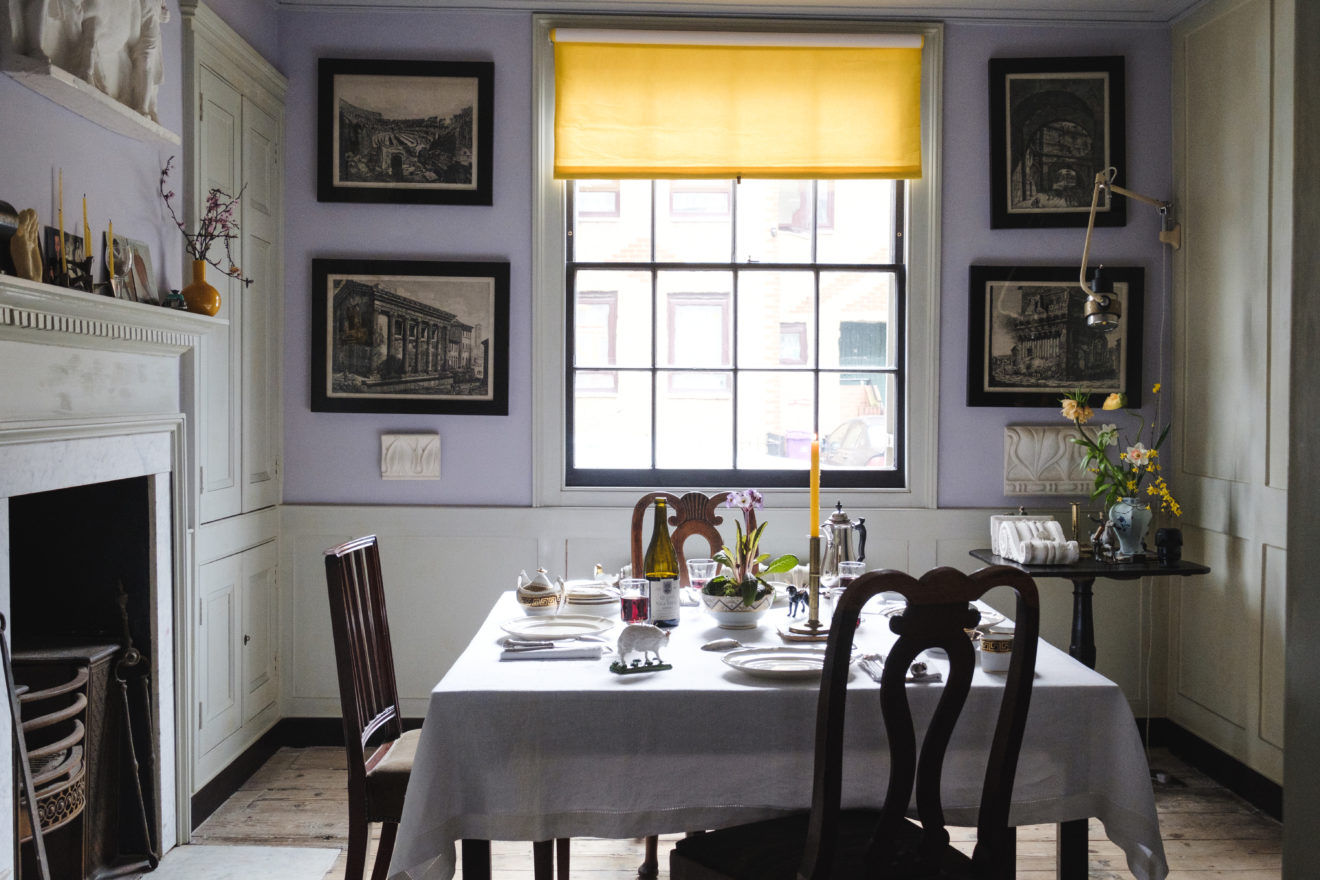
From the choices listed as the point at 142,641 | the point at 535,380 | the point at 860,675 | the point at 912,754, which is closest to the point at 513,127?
the point at 535,380

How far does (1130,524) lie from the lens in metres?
3.44

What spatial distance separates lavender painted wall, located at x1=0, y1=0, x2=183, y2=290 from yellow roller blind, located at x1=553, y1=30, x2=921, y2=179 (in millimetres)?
1428

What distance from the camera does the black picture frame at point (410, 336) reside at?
3.82 metres

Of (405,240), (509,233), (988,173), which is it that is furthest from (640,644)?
(988,173)

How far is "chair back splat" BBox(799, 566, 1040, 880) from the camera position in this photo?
162 cm

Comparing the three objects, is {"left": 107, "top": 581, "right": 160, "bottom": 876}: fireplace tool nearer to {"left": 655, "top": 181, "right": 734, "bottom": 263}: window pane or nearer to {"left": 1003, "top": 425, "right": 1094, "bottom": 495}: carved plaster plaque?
{"left": 655, "top": 181, "right": 734, "bottom": 263}: window pane

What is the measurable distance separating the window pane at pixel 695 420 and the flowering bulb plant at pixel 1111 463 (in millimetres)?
1317

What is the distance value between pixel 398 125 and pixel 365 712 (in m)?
2.45

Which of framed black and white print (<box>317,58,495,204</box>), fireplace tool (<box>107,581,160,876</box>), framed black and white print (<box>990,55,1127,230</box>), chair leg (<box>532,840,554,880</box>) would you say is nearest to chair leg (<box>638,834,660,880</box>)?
chair leg (<box>532,840,554,880</box>)

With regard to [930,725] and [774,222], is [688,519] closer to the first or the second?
[774,222]

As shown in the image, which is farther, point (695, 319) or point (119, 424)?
point (695, 319)

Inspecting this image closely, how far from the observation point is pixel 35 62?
2.07 meters

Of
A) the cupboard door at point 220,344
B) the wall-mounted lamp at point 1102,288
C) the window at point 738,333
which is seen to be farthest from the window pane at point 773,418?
the cupboard door at point 220,344

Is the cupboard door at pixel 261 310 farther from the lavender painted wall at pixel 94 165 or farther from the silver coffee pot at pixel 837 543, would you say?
the silver coffee pot at pixel 837 543
